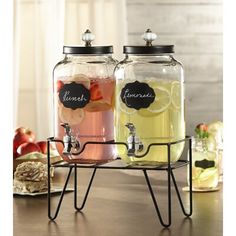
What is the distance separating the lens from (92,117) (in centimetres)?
168

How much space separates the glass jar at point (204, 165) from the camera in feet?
7.11

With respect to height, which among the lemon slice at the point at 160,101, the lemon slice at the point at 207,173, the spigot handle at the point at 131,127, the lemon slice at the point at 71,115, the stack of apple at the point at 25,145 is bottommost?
the lemon slice at the point at 207,173

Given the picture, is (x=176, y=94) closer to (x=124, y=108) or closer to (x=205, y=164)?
(x=124, y=108)

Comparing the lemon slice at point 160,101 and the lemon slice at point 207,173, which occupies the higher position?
the lemon slice at point 160,101

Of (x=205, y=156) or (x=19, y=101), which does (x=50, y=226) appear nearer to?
(x=205, y=156)

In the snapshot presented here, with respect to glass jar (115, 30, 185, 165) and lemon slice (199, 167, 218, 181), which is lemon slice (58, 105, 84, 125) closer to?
glass jar (115, 30, 185, 165)

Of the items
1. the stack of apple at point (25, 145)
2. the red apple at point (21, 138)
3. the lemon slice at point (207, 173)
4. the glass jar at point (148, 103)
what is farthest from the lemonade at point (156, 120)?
the red apple at point (21, 138)

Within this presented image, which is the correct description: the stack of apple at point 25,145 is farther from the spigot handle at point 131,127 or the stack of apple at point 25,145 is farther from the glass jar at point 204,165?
the spigot handle at point 131,127

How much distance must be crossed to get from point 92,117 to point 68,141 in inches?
2.9

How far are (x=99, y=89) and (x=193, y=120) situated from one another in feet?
11.9

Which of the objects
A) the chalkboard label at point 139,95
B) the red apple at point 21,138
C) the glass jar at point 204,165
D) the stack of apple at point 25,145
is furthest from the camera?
the red apple at point 21,138

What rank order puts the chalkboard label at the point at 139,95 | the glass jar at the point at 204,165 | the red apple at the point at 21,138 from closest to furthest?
the chalkboard label at the point at 139,95 < the glass jar at the point at 204,165 < the red apple at the point at 21,138

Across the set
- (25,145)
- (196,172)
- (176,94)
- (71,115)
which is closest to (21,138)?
(25,145)

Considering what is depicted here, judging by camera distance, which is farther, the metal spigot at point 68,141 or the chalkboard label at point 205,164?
the chalkboard label at point 205,164
